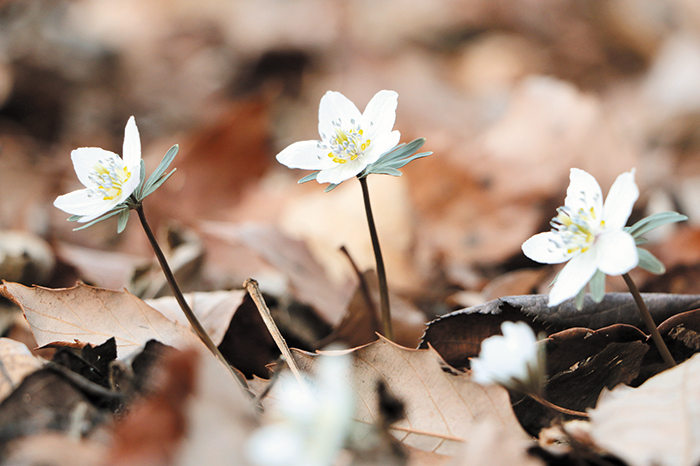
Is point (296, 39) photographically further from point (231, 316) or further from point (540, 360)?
point (540, 360)

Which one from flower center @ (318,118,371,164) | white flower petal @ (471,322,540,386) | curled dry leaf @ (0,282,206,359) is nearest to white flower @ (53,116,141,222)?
curled dry leaf @ (0,282,206,359)

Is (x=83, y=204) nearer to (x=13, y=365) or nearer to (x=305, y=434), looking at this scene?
(x=13, y=365)

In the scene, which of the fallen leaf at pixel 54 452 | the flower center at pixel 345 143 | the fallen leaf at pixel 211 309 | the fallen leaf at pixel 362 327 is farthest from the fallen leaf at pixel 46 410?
the fallen leaf at pixel 362 327

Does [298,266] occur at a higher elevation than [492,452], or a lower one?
lower

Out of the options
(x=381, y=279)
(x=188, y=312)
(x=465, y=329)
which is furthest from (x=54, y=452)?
(x=465, y=329)

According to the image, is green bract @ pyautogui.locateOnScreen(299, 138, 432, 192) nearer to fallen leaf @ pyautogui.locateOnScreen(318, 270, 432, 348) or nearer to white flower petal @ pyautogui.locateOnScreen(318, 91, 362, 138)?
white flower petal @ pyautogui.locateOnScreen(318, 91, 362, 138)

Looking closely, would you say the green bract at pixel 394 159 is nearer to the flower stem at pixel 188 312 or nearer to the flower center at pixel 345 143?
the flower center at pixel 345 143
